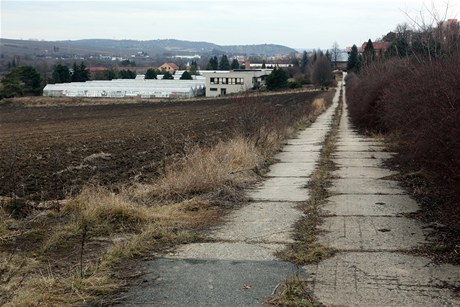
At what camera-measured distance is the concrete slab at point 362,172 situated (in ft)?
38.3

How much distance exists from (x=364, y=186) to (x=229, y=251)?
208 inches

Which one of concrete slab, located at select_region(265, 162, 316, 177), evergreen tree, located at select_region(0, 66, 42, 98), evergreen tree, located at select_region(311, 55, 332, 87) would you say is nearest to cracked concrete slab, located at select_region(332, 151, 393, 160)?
concrete slab, located at select_region(265, 162, 316, 177)

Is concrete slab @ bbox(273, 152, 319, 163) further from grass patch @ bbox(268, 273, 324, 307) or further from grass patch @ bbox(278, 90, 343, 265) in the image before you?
grass patch @ bbox(268, 273, 324, 307)

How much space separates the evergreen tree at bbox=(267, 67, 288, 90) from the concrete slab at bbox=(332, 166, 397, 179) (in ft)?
295

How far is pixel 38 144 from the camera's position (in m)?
25.1

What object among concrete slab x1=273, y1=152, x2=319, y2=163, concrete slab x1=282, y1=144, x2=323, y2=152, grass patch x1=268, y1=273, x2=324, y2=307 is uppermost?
grass patch x1=268, y1=273, x2=324, y2=307

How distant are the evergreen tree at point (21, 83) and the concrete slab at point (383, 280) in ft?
318

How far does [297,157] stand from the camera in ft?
50.8

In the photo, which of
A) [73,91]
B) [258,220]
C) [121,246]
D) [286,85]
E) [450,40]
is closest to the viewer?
[121,246]

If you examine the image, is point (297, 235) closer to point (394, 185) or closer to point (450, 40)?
point (394, 185)

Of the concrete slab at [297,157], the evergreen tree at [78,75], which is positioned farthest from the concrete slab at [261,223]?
the evergreen tree at [78,75]

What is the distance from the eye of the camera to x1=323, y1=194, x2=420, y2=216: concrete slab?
7.87 metres

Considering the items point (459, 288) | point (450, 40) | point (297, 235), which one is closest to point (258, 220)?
point (297, 235)

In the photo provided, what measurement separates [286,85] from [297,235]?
101 meters
